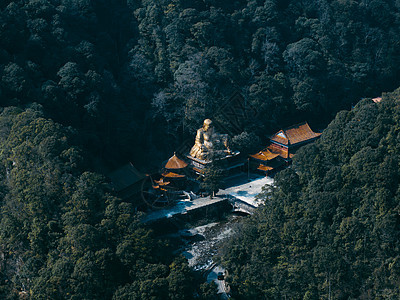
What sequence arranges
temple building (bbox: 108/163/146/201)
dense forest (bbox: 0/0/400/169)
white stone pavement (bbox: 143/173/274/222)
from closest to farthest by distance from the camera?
temple building (bbox: 108/163/146/201) → white stone pavement (bbox: 143/173/274/222) → dense forest (bbox: 0/0/400/169)

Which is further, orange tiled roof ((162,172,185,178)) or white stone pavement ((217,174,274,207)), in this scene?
white stone pavement ((217,174,274,207))

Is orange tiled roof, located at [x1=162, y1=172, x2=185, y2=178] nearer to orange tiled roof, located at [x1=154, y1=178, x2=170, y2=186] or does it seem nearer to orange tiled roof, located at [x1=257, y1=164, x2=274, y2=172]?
orange tiled roof, located at [x1=154, y1=178, x2=170, y2=186]

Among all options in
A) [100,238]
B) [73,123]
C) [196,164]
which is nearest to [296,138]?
[196,164]

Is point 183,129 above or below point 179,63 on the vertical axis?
below

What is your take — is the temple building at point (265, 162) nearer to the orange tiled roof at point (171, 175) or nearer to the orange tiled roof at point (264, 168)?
the orange tiled roof at point (264, 168)

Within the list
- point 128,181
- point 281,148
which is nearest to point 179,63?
point 281,148

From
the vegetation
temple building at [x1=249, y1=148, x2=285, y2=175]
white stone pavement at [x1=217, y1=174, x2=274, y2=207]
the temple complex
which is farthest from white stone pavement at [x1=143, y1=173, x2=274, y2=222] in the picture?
the vegetation

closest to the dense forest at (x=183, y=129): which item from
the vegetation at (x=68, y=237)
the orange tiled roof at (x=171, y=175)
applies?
the vegetation at (x=68, y=237)

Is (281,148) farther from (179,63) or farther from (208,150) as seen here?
(179,63)
